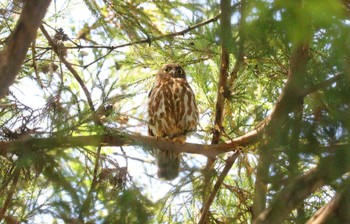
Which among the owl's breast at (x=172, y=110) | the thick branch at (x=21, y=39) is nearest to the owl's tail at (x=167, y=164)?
the owl's breast at (x=172, y=110)

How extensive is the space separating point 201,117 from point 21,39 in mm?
3182

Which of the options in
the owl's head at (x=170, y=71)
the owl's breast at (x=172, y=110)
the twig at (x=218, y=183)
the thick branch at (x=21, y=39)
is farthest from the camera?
the owl's head at (x=170, y=71)

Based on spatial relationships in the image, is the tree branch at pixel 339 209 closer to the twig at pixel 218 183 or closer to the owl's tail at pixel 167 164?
the twig at pixel 218 183

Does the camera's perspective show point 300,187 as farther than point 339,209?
Yes

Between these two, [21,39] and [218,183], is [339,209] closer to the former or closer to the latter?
[21,39]

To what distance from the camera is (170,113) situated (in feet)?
17.0

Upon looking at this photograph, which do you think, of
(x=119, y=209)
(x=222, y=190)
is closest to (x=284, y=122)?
(x=119, y=209)

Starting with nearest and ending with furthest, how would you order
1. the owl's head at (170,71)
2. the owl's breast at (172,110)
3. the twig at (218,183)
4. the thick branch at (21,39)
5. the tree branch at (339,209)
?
the tree branch at (339,209)
the thick branch at (21,39)
the twig at (218,183)
the owl's breast at (172,110)
the owl's head at (170,71)

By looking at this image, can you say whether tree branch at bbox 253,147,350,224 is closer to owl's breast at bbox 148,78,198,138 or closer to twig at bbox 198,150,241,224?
twig at bbox 198,150,241,224

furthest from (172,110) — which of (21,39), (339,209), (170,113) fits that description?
(339,209)

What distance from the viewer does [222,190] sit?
182 inches

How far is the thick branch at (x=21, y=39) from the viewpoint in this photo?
1.96 m

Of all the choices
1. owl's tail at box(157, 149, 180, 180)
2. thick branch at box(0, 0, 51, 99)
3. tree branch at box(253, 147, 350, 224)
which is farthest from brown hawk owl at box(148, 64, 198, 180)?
tree branch at box(253, 147, 350, 224)

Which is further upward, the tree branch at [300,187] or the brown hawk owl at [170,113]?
the brown hawk owl at [170,113]
